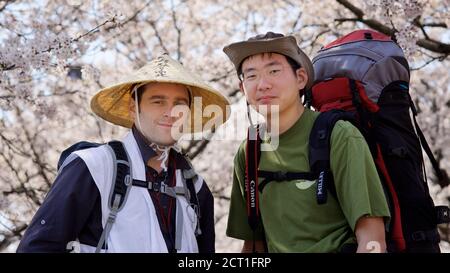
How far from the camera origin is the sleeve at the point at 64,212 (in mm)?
2672

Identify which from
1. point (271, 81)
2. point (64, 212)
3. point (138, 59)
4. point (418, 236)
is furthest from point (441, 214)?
point (138, 59)

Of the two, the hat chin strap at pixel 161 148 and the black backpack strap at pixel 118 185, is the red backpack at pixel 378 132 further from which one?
the black backpack strap at pixel 118 185

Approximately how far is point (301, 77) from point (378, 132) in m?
0.49

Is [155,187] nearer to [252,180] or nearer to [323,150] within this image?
[252,180]

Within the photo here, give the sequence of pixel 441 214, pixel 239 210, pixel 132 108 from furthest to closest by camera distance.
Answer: pixel 239 210 → pixel 132 108 → pixel 441 214

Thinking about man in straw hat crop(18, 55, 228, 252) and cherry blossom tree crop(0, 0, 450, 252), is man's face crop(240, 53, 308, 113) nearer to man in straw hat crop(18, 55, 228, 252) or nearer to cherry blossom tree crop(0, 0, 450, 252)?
man in straw hat crop(18, 55, 228, 252)

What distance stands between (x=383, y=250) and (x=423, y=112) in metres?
9.04

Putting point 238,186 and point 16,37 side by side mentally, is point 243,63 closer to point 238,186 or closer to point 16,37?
point 238,186

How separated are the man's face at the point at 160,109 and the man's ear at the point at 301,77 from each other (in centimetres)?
59

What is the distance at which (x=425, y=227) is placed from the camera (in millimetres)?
3039

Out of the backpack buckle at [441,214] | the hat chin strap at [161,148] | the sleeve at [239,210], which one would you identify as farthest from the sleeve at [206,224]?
the backpack buckle at [441,214]

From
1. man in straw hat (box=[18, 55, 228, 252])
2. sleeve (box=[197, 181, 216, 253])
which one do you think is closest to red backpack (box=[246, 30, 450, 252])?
sleeve (box=[197, 181, 216, 253])

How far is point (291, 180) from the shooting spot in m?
3.01

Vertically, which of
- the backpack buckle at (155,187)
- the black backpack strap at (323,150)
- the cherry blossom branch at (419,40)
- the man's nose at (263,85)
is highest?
the cherry blossom branch at (419,40)
